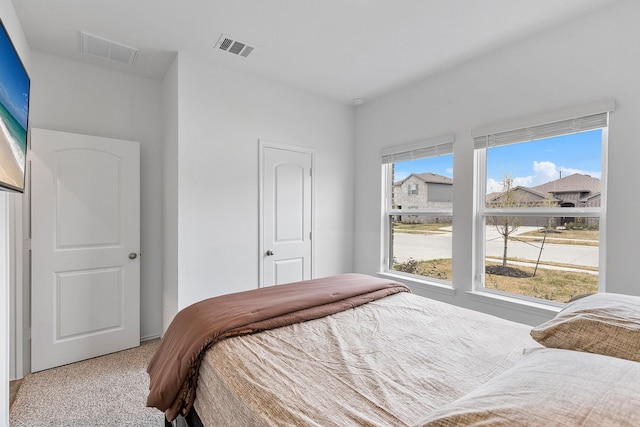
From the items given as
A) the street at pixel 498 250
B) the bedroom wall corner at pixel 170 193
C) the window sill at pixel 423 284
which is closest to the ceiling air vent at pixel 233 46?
the bedroom wall corner at pixel 170 193

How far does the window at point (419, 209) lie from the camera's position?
3043mm

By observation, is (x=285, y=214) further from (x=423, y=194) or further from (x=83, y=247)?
(x=83, y=247)

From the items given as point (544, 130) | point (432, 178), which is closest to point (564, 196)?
point (544, 130)

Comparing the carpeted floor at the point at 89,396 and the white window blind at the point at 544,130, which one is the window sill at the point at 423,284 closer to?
the white window blind at the point at 544,130

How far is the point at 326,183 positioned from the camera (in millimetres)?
3680

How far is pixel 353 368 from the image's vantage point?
1146 millimetres

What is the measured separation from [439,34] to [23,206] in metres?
3.69

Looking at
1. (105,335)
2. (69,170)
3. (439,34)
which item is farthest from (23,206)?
(439,34)

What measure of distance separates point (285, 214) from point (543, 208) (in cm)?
237

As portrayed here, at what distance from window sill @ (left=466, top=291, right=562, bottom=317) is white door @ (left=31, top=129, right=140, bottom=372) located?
10.6 feet

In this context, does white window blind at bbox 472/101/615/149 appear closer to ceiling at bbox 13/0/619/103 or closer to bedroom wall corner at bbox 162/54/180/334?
ceiling at bbox 13/0/619/103

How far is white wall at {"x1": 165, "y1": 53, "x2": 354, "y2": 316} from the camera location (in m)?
2.66

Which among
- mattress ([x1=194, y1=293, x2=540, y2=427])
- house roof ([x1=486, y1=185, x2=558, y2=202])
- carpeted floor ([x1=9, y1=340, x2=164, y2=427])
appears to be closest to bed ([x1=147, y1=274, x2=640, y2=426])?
mattress ([x1=194, y1=293, x2=540, y2=427])

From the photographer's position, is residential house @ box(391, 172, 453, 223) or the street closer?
the street
